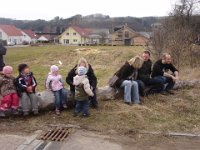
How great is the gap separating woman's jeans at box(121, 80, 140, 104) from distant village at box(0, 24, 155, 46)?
8051 centimetres

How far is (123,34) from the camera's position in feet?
307

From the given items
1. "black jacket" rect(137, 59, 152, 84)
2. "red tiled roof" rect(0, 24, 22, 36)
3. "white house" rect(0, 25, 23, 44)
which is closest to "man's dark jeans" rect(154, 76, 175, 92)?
"black jacket" rect(137, 59, 152, 84)

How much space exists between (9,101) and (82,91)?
155 centimetres

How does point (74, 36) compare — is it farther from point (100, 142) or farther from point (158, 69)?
point (100, 142)

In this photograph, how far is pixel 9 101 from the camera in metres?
7.73

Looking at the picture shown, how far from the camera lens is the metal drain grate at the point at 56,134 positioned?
676cm

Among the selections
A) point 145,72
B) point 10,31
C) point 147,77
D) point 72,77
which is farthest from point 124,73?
point 10,31

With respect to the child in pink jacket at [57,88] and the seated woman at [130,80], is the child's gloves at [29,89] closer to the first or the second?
the child in pink jacket at [57,88]

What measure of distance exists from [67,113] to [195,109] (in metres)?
3.10

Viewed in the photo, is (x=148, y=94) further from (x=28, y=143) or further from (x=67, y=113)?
(x=28, y=143)

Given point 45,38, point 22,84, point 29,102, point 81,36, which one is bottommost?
point 29,102

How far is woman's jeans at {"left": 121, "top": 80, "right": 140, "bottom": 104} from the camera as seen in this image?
29.7 feet

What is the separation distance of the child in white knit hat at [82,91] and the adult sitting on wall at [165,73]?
2.87 meters

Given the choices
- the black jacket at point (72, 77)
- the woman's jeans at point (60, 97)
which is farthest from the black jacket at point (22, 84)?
the black jacket at point (72, 77)
